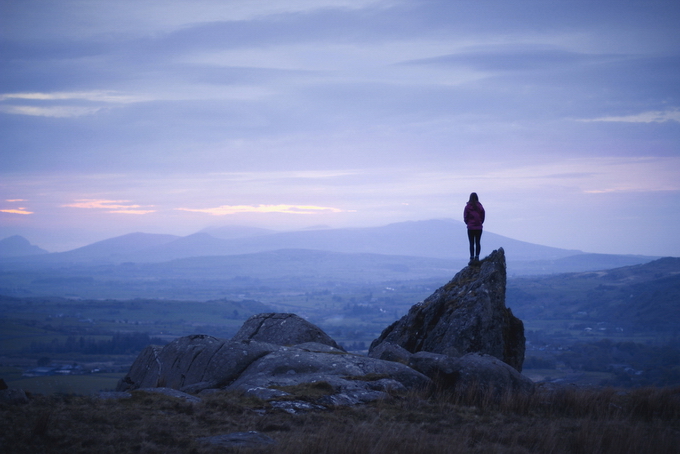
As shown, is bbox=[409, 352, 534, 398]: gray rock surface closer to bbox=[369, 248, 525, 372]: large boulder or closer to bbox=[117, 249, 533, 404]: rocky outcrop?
bbox=[117, 249, 533, 404]: rocky outcrop

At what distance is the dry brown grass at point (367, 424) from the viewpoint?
9.11 metres

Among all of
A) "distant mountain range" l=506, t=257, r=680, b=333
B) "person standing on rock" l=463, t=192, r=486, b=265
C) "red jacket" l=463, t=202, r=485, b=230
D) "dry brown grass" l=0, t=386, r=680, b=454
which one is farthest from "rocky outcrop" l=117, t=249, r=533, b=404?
"distant mountain range" l=506, t=257, r=680, b=333

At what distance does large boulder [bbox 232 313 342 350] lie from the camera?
65.5 feet

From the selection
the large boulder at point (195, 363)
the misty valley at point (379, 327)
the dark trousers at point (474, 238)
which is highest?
the dark trousers at point (474, 238)

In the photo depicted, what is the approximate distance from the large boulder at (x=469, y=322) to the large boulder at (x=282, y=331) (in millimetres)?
2311

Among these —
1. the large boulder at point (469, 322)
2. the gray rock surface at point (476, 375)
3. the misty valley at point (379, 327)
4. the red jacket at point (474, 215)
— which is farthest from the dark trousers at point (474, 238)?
the misty valley at point (379, 327)

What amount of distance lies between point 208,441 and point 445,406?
20.9ft

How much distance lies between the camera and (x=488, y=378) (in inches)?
565

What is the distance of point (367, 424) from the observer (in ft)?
35.4

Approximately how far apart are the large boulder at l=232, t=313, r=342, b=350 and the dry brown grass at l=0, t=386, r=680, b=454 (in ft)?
22.3

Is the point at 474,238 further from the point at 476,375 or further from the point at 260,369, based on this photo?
the point at 260,369

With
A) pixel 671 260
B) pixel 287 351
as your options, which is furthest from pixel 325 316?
pixel 287 351

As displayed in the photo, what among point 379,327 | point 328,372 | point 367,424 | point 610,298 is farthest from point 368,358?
point 610,298

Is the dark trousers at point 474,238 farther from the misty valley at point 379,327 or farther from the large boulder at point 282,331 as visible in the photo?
the misty valley at point 379,327
